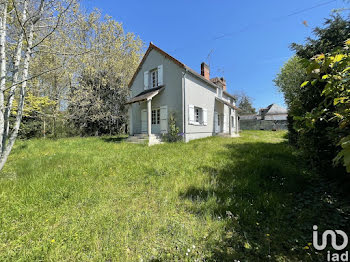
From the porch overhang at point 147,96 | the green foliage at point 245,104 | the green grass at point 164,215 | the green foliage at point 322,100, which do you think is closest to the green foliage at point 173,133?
the porch overhang at point 147,96

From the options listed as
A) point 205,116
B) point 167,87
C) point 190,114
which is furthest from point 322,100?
point 205,116

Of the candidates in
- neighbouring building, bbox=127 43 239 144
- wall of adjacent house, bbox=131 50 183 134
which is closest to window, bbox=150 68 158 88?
neighbouring building, bbox=127 43 239 144

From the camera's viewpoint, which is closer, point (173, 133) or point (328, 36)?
point (328, 36)

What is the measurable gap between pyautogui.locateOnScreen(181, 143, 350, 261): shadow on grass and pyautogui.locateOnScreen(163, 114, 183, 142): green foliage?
6.05 metres

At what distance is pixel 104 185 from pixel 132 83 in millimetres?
11886

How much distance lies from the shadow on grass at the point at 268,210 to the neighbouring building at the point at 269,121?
2727 centimetres

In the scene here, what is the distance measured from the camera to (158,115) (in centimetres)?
1165

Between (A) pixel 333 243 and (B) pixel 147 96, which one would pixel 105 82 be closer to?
(B) pixel 147 96

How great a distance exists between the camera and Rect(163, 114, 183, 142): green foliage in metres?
9.91

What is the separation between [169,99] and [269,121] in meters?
24.5

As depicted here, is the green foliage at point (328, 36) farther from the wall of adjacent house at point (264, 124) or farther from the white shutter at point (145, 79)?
the wall of adjacent house at point (264, 124)

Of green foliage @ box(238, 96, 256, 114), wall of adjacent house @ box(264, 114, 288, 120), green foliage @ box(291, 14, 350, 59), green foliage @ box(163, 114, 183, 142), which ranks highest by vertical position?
green foliage @ box(238, 96, 256, 114)

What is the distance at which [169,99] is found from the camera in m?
10.7

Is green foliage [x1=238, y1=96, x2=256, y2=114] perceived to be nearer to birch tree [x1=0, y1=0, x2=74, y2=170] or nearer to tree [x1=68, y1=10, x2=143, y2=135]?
tree [x1=68, y1=10, x2=143, y2=135]
